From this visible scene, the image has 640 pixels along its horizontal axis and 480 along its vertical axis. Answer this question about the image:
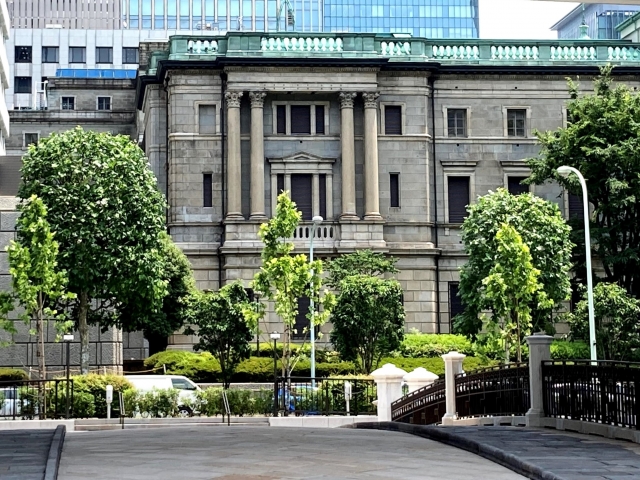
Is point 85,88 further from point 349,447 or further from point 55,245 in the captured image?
point 349,447

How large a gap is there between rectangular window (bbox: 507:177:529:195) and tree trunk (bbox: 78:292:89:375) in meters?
26.5

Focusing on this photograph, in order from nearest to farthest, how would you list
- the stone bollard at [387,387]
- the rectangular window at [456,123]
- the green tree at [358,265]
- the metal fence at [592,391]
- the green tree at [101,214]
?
the metal fence at [592,391]
the stone bollard at [387,387]
the green tree at [101,214]
the green tree at [358,265]
the rectangular window at [456,123]

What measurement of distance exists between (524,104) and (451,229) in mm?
7549

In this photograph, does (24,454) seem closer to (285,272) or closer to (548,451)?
(548,451)

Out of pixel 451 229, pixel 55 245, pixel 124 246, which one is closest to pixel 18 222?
pixel 55 245

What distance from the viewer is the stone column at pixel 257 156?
196 ft

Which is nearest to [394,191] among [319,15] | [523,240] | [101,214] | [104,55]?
[523,240]

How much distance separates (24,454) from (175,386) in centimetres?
2493

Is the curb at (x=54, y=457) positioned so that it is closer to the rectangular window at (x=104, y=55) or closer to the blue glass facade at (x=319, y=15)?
the rectangular window at (x=104, y=55)

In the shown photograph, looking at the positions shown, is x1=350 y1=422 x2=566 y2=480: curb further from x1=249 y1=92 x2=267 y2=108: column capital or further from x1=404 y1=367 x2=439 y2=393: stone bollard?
x1=249 y1=92 x2=267 y2=108: column capital

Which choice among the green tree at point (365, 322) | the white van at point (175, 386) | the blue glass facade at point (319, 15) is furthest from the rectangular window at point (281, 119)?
the blue glass facade at point (319, 15)

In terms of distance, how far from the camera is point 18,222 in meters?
39.3

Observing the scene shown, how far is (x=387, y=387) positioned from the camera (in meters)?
34.6

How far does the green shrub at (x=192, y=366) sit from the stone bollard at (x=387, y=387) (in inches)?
648
